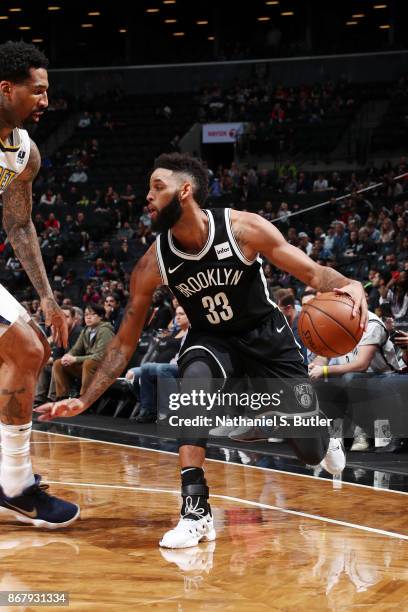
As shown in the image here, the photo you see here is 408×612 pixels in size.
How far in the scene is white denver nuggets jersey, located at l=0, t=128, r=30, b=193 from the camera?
4008 millimetres

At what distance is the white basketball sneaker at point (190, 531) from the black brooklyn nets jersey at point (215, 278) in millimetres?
855

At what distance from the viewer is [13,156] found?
405cm

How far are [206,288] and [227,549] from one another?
114 cm

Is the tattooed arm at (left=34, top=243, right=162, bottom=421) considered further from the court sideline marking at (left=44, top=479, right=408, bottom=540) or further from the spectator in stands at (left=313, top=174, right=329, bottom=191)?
the spectator in stands at (left=313, top=174, right=329, bottom=191)

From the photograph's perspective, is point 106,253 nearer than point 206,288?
No

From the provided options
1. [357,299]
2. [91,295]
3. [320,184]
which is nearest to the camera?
[357,299]

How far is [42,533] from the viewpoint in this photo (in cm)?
396

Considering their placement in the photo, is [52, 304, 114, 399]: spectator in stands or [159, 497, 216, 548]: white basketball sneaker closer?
[159, 497, 216, 548]: white basketball sneaker

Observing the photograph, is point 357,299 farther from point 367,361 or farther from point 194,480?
point 367,361

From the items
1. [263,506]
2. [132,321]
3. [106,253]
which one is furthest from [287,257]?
[106,253]

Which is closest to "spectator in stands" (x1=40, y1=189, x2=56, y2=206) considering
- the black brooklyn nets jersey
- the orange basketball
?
the black brooklyn nets jersey

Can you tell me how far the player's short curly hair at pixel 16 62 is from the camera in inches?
153

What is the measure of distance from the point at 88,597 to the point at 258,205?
1508cm

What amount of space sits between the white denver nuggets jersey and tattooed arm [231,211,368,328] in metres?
0.99
